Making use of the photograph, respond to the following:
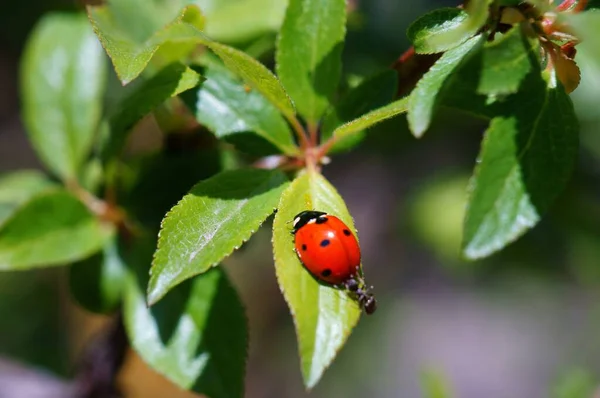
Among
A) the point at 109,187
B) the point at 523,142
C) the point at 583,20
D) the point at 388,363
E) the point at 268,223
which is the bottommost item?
the point at 388,363

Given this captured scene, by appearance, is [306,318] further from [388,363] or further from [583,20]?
[388,363]

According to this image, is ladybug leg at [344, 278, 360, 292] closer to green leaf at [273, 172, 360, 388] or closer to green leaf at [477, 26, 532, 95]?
green leaf at [273, 172, 360, 388]

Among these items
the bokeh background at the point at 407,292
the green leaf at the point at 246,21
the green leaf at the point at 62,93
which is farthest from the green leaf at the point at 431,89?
the bokeh background at the point at 407,292

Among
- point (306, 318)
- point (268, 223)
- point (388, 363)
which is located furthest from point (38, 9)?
point (306, 318)

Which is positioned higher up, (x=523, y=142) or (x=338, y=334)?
(x=523, y=142)

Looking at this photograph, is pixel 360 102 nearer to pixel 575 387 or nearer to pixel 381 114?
pixel 381 114

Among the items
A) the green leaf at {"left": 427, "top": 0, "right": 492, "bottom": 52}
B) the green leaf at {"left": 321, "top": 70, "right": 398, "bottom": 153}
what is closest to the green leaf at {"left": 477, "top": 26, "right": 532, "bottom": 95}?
the green leaf at {"left": 427, "top": 0, "right": 492, "bottom": 52}

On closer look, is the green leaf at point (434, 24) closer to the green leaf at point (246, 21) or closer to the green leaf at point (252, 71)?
the green leaf at point (252, 71)
